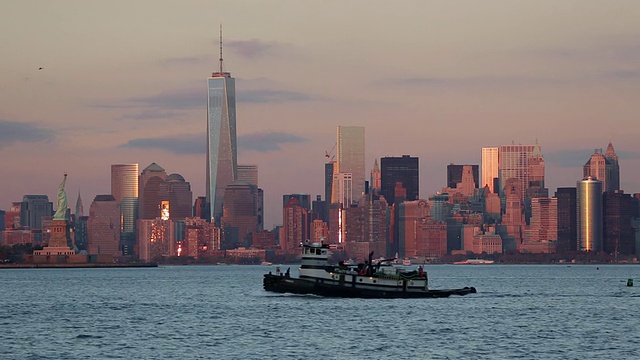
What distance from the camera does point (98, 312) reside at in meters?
133

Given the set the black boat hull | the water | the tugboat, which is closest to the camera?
the water

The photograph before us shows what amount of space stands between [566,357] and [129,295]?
103303mm

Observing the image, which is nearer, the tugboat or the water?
the water

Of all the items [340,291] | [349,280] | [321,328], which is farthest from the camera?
[340,291]

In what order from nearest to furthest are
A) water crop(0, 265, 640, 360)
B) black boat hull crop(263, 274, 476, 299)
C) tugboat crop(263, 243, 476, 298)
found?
water crop(0, 265, 640, 360) < tugboat crop(263, 243, 476, 298) < black boat hull crop(263, 274, 476, 299)

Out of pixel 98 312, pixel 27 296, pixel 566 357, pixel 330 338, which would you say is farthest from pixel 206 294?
pixel 566 357

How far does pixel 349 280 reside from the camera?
14325 cm

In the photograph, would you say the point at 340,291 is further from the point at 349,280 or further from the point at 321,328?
the point at 321,328

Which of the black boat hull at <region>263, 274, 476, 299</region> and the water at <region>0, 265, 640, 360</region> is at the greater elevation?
the black boat hull at <region>263, 274, 476, 299</region>

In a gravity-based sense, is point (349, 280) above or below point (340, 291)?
above

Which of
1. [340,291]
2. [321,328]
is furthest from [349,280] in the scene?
[321,328]

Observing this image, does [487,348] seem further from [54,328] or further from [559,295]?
[559,295]

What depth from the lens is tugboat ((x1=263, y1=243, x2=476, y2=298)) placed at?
14288 cm

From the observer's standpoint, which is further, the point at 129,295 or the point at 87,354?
the point at 129,295
